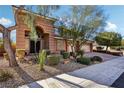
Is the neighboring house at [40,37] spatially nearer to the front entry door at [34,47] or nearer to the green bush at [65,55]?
the front entry door at [34,47]

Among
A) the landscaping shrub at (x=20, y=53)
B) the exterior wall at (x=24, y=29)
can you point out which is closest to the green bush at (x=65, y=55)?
the exterior wall at (x=24, y=29)

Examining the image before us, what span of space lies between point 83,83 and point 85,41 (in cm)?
691

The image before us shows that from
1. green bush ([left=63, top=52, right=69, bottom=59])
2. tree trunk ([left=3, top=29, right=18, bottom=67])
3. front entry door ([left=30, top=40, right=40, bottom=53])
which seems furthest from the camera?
green bush ([left=63, top=52, right=69, bottom=59])

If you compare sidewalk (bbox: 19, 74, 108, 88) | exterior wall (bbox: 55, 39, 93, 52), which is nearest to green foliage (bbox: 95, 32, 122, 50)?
exterior wall (bbox: 55, 39, 93, 52)

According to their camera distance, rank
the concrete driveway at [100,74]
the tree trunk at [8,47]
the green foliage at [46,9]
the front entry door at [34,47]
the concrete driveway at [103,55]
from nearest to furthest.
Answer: the concrete driveway at [100,74] < the green foliage at [46,9] < the tree trunk at [8,47] < the front entry door at [34,47] < the concrete driveway at [103,55]

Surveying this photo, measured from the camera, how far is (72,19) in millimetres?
13008

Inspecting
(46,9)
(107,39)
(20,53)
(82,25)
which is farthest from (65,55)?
(46,9)

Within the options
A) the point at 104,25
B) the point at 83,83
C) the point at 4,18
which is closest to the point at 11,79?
the point at 83,83

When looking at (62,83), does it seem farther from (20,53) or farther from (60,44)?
(60,44)

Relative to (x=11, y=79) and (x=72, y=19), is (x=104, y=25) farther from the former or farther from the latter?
(x=11, y=79)

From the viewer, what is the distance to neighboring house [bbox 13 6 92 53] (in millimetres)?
10561

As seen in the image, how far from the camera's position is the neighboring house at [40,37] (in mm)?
10561

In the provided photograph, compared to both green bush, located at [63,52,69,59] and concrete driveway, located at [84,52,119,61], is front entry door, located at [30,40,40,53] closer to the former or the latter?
green bush, located at [63,52,69,59]
